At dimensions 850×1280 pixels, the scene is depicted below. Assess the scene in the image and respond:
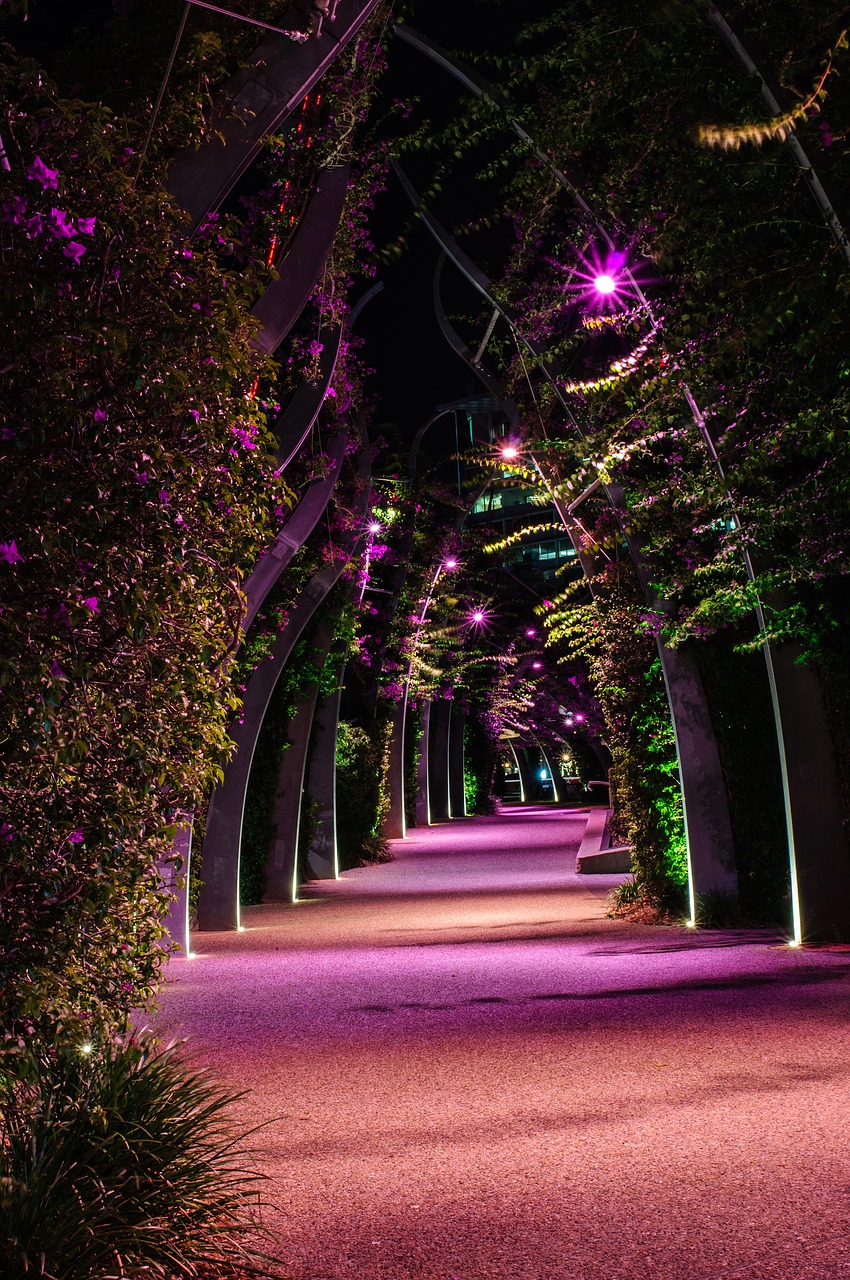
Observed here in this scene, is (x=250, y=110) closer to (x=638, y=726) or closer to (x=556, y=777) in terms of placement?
(x=638, y=726)

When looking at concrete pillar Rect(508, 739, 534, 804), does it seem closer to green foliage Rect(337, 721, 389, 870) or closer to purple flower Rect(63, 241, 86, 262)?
green foliage Rect(337, 721, 389, 870)

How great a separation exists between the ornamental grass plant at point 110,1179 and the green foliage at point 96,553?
0.98ft

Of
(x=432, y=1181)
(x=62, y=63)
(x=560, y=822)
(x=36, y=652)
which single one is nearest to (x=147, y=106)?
(x=62, y=63)

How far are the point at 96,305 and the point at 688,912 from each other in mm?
10938

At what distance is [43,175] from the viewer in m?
3.36

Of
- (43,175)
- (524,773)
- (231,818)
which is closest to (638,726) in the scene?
(231,818)

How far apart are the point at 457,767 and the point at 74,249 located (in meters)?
40.3

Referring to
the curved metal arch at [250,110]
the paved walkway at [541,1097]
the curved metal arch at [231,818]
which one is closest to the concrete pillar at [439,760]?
the curved metal arch at [231,818]

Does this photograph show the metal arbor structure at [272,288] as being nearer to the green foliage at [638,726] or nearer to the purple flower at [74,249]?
the purple flower at [74,249]

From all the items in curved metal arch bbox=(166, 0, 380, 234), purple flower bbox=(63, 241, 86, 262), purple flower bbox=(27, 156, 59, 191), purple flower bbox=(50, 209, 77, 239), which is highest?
curved metal arch bbox=(166, 0, 380, 234)

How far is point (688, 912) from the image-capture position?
12711mm

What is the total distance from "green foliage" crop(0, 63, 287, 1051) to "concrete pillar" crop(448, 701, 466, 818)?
Result: 1503 inches

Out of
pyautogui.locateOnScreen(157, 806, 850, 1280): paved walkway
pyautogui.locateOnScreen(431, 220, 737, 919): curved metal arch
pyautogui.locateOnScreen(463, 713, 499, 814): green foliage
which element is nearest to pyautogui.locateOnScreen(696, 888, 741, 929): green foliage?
pyautogui.locateOnScreen(431, 220, 737, 919): curved metal arch

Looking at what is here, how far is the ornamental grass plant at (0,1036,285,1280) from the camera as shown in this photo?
3152 millimetres
